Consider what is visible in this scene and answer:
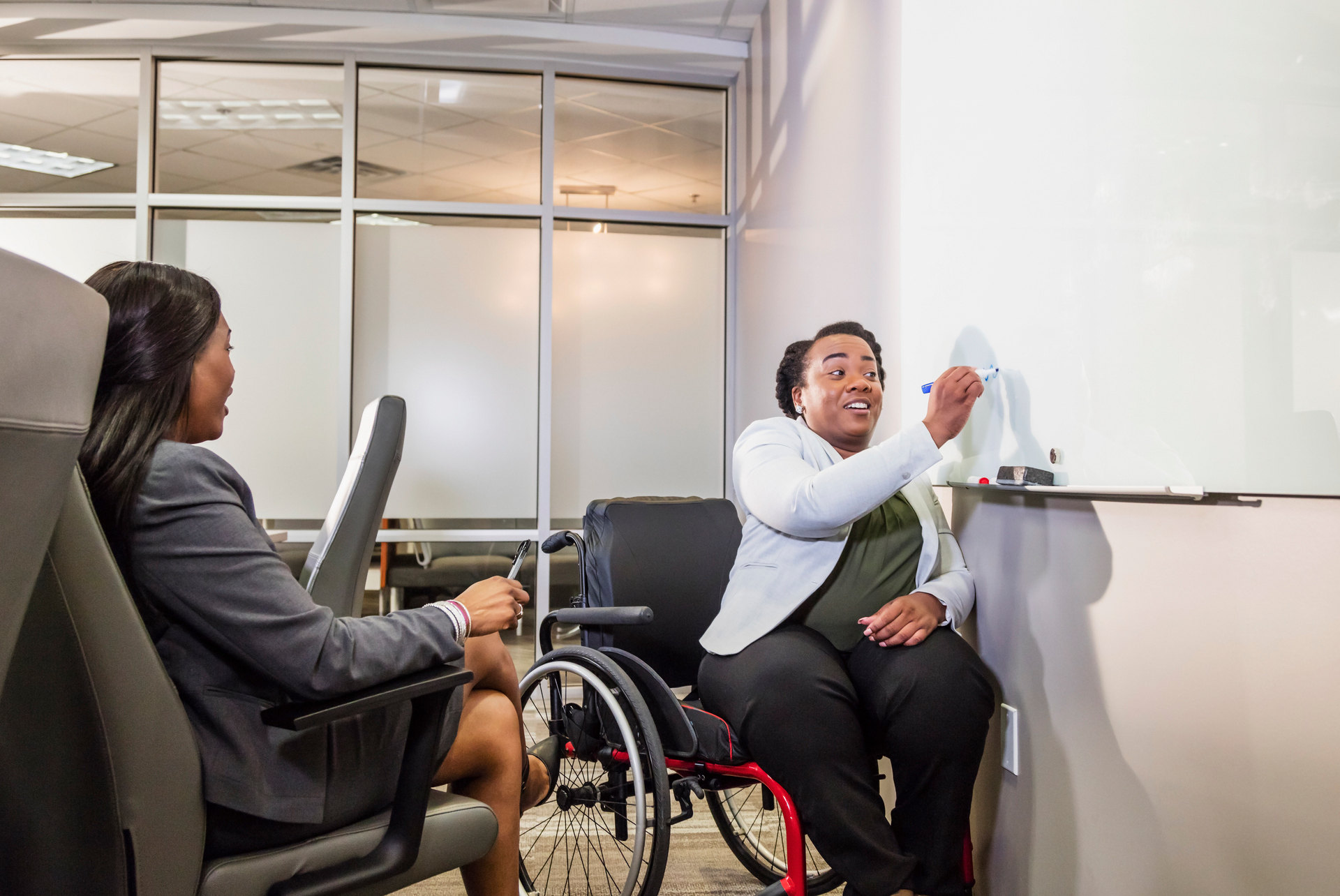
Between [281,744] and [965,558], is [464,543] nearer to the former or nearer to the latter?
[965,558]

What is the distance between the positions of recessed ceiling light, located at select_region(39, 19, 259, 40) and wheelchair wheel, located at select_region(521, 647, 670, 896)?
3.24m

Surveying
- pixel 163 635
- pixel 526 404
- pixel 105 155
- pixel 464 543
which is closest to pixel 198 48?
pixel 105 155

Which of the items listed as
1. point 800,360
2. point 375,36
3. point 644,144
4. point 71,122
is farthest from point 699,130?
point 71,122

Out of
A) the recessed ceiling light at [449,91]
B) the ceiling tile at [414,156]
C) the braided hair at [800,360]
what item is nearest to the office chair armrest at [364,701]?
the braided hair at [800,360]

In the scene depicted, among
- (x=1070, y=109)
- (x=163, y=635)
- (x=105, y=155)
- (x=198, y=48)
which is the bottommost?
(x=163, y=635)

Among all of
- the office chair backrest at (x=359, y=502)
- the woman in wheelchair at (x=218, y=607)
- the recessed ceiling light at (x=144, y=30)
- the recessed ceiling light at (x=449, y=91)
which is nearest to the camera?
the woman in wheelchair at (x=218, y=607)

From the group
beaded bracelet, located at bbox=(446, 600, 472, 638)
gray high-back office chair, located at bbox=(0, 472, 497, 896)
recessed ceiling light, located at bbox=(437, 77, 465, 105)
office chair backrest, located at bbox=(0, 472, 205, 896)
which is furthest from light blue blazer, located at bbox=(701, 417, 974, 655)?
recessed ceiling light, located at bbox=(437, 77, 465, 105)

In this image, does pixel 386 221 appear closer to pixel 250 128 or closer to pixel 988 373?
pixel 250 128

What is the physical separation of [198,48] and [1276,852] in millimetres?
4457

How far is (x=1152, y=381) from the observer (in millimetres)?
1162

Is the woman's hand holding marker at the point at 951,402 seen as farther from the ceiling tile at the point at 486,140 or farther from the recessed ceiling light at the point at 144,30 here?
the recessed ceiling light at the point at 144,30

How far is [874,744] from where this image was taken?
1480 mm

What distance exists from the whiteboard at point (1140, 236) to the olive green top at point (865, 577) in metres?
0.20

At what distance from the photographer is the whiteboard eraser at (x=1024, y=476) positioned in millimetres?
1399
